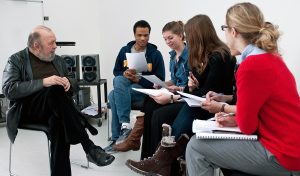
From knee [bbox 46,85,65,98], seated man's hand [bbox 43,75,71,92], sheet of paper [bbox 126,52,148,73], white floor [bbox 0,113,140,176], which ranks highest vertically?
sheet of paper [bbox 126,52,148,73]

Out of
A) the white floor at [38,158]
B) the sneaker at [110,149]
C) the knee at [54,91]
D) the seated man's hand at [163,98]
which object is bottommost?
the white floor at [38,158]

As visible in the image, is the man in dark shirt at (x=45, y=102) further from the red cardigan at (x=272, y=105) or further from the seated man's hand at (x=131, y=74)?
the red cardigan at (x=272, y=105)

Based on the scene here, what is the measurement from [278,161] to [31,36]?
73.5 inches

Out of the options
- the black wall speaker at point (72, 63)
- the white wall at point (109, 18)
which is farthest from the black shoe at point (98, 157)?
the white wall at point (109, 18)

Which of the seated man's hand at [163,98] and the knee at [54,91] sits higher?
the knee at [54,91]

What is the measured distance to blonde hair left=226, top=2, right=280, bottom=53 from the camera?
140cm

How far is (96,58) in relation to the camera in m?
3.58

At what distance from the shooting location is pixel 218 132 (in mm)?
1434

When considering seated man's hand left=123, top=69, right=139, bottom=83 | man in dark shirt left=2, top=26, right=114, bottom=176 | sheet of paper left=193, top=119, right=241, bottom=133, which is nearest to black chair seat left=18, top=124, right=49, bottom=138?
man in dark shirt left=2, top=26, right=114, bottom=176

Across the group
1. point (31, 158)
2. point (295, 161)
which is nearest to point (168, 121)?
point (295, 161)

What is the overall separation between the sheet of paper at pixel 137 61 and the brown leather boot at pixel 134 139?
0.48m

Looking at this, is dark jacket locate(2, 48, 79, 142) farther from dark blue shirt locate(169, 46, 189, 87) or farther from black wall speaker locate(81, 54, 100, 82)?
black wall speaker locate(81, 54, 100, 82)

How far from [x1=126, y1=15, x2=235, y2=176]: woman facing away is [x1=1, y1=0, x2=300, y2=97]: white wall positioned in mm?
1485

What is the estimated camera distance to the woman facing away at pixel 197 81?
1.87m
